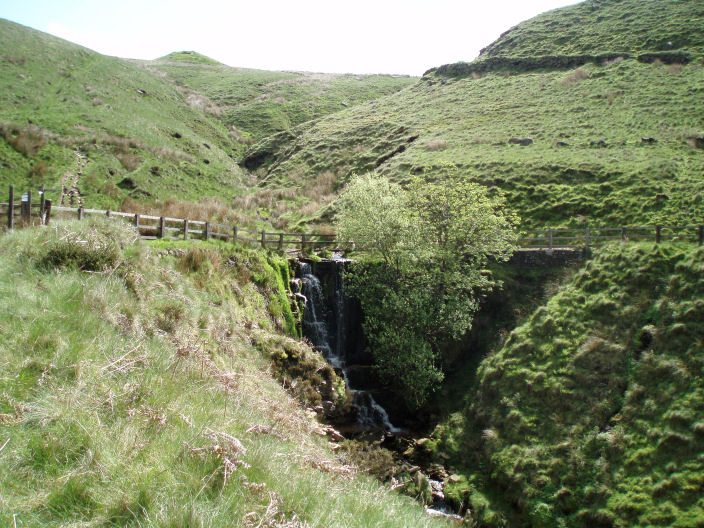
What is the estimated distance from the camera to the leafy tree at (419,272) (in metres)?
17.7

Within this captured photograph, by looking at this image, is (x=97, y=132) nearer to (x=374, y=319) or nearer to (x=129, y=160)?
(x=129, y=160)

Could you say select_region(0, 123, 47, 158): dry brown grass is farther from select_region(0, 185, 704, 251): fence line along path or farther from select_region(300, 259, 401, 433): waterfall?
select_region(300, 259, 401, 433): waterfall

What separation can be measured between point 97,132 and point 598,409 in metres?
42.8

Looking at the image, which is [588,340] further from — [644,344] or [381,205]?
[381,205]

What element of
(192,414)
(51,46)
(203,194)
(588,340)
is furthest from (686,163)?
(51,46)

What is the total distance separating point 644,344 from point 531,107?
3675 centimetres

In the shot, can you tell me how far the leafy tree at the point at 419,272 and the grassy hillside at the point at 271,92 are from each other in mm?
47930

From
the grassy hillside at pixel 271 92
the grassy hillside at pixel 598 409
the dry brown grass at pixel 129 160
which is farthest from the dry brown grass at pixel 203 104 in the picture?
the grassy hillside at pixel 598 409

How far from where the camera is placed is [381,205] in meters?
20.7

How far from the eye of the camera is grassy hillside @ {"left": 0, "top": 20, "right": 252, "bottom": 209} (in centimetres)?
2978

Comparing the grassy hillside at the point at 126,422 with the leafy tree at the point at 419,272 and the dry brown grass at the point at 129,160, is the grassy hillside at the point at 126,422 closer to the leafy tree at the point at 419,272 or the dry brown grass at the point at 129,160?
the leafy tree at the point at 419,272

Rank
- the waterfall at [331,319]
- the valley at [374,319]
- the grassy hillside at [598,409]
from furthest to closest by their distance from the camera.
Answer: the waterfall at [331,319]
the grassy hillside at [598,409]
the valley at [374,319]

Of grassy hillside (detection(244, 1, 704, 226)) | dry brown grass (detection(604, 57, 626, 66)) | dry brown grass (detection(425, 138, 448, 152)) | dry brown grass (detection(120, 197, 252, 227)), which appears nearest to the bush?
dry brown grass (detection(120, 197, 252, 227))

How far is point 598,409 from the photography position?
1266cm
